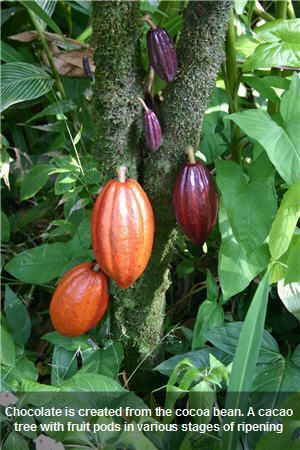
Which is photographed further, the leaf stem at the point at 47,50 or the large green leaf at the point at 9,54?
the large green leaf at the point at 9,54

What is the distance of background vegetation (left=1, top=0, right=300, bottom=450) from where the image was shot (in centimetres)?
87

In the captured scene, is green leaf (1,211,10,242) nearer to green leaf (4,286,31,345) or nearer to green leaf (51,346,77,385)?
green leaf (4,286,31,345)

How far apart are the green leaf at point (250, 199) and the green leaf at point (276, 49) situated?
15 cm

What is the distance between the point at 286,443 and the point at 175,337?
41 cm

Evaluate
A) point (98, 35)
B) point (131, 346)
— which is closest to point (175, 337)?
point (131, 346)

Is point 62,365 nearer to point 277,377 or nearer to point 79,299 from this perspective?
A: point 79,299

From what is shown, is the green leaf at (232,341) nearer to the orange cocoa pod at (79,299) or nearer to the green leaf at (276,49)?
the orange cocoa pod at (79,299)

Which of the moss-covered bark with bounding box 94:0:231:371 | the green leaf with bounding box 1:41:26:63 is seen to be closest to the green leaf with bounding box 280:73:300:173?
the moss-covered bark with bounding box 94:0:231:371

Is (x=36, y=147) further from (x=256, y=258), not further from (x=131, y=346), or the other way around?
(x=256, y=258)

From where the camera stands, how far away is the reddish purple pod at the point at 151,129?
871 mm

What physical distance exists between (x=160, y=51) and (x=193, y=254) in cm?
61

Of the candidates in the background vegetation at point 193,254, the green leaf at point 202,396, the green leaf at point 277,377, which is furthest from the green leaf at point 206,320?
the green leaf at point 202,396

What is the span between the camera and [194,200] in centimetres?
89

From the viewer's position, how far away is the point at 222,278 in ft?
3.13
